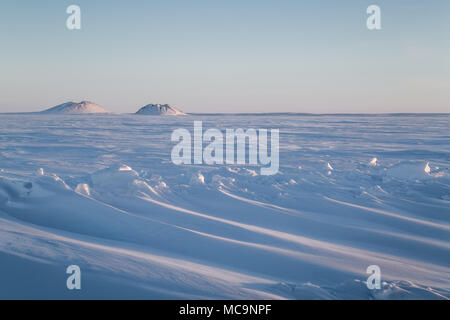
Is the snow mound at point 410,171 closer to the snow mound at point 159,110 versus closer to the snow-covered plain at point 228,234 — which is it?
the snow-covered plain at point 228,234

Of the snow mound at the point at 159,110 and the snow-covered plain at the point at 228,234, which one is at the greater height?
the snow mound at the point at 159,110

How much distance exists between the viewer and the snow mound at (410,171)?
20.4 feet

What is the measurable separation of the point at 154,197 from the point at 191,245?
1.70m

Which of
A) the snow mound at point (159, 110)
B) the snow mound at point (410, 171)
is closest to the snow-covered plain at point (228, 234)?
the snow mound at point (410, 171)

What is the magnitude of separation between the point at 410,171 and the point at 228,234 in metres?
4.91

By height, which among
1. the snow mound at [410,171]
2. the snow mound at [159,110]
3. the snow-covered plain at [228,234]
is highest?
the snow mound at [159,110]

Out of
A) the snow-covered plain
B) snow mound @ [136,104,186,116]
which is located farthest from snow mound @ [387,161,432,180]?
snow mound @ [136,104,186,116]

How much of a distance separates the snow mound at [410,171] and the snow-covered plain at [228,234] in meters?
0.02

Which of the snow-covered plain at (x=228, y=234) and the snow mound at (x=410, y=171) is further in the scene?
the snow mound at (x=410, y=171)

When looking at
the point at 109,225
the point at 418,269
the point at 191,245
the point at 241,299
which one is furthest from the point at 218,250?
the point at 418,269

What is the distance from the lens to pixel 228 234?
136 inches

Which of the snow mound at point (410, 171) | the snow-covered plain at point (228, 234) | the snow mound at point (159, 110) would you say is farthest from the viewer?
the snow mound at point (159, 110)

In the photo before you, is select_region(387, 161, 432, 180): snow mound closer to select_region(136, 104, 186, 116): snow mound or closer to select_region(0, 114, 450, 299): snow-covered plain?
select_region(0, 114, 450, 299): snow-covered plain
